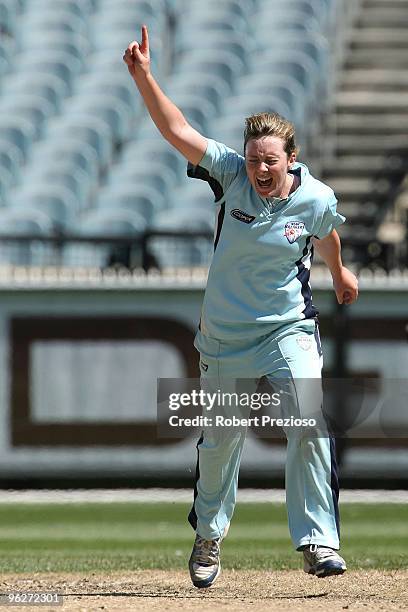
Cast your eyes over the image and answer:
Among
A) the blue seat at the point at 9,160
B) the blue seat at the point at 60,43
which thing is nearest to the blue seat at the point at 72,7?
the blue seat at the point at 60,43

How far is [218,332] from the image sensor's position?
192 inches

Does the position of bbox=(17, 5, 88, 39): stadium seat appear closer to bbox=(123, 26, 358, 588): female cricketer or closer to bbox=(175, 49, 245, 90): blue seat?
bbox=(175, 49, 245, 90): blue seat

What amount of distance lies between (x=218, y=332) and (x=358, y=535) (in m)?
2.84

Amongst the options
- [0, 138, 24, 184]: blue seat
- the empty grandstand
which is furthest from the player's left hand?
[0, 138, 24, 184]: blue seat

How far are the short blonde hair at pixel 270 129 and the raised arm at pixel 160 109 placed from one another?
18cm

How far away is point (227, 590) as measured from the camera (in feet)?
16.9

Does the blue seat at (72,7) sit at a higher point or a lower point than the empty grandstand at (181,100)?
higher

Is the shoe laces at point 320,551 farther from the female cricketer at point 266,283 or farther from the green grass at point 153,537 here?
the green grass at point 153,537

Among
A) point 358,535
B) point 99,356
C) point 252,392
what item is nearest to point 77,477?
point 99,356

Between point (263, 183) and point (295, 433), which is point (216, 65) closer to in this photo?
point (263, 183)

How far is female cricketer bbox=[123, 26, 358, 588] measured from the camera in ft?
15.6

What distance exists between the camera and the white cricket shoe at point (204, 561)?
5.09m

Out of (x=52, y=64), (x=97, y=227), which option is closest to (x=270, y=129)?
(x=97, y=227)

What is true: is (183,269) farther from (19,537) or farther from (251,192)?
(251,192)
